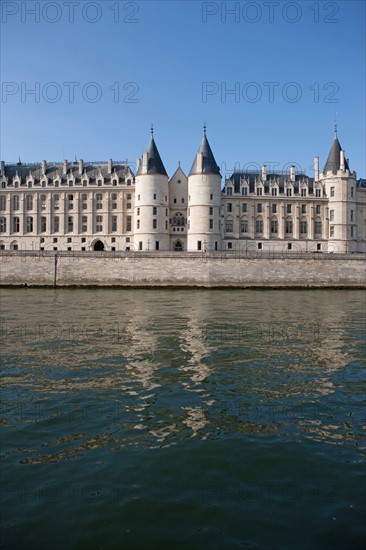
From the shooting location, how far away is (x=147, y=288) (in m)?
42.0

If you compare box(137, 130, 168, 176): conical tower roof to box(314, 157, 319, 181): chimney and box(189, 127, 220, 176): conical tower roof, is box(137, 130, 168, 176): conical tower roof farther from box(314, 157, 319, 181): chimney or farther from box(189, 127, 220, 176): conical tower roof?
box(314, 157, 319, 181): chimney

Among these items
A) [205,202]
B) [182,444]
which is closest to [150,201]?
[205,202]

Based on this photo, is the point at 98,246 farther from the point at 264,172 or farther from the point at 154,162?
the point at 264,172

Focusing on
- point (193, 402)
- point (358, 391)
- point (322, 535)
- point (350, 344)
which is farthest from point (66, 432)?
point (350, 344)

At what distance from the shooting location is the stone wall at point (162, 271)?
1695 inches

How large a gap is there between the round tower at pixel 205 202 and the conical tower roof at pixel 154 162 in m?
3.93

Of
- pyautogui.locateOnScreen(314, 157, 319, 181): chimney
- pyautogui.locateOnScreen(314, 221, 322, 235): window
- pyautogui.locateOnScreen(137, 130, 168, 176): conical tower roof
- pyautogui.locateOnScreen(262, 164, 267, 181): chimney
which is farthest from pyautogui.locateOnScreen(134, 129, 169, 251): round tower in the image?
pyautogui.locateOnScreen(314, 157, 319, 181): chimney

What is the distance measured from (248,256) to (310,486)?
37.8 meters

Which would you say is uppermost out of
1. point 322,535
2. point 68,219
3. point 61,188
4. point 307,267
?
point 61,188

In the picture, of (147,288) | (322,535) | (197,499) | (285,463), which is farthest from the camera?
(147,288)

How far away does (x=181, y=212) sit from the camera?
201 ft

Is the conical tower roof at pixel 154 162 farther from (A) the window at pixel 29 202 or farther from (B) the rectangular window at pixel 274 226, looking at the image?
(A) the window at pixel 29 202

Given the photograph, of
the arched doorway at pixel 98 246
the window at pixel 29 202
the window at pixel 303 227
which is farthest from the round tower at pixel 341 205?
the window at pixel 29 202

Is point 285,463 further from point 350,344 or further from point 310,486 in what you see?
point 350,344
